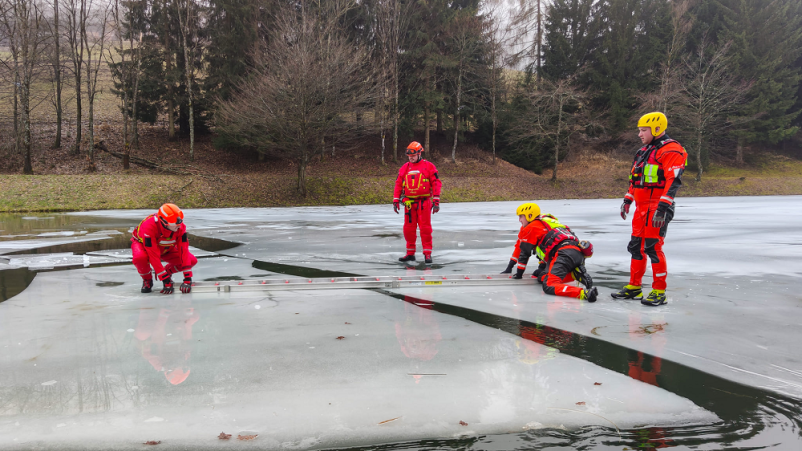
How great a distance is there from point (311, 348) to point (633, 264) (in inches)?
138

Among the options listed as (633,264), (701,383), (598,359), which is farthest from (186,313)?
(633,264)

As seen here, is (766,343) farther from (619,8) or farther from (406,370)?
(619,8)

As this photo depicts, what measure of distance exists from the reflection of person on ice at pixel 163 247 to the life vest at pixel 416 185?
339cm

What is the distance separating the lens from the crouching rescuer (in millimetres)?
5267

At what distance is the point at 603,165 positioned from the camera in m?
34.9

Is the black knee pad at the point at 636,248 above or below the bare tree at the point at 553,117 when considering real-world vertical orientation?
below

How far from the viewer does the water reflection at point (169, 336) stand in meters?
3.12

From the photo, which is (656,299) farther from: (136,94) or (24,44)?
(136,94)

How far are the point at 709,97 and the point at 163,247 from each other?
37.5 metres

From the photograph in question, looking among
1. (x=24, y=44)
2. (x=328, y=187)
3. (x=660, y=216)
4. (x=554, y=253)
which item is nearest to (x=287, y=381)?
(x=554, y=253)

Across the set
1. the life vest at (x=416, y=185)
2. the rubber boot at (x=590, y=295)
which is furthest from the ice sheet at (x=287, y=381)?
the life vest at (x=416, y=185)

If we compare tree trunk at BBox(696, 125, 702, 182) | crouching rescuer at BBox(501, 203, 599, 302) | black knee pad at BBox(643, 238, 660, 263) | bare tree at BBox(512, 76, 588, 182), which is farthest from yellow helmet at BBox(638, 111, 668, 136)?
tree trunk at BBox(696, 125, 702, 182)

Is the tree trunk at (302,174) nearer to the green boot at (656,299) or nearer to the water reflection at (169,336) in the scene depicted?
the water reflection at (169,336)

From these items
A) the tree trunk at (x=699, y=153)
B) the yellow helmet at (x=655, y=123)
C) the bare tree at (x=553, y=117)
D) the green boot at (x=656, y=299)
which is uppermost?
the bare tree at (x=553, y=117)
